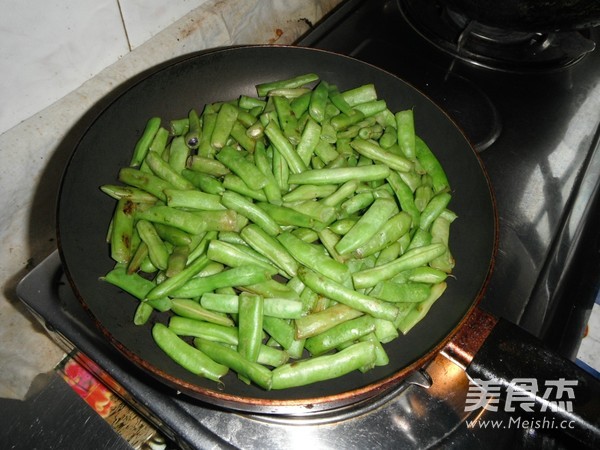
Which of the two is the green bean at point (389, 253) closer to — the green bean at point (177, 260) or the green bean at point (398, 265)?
Answer: the green bean at point (398, 265)

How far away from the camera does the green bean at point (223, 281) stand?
1225 millimetres

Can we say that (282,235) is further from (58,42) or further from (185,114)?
(58,42)

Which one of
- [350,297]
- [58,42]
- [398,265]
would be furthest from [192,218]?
[58,42]

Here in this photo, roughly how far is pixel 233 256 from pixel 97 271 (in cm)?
38

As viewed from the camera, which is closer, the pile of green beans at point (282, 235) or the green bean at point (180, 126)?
the pile of green beans at point (282, 235)

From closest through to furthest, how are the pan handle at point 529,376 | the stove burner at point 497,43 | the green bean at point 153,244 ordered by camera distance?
the pan handle at point 529,376
the green bean at point 153,244
the stove burner at point 497,43

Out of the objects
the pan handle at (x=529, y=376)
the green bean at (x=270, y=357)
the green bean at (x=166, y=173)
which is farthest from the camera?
Result: the green bean at (x=166, y=173)

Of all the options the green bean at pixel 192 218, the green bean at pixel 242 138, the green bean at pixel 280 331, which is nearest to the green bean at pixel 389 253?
the green bean at pixel 280 331

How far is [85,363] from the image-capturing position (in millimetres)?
1635

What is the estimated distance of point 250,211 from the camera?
52.4 inches

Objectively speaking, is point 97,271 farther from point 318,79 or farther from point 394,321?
point 318,79

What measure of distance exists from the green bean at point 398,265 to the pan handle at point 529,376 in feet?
0.64

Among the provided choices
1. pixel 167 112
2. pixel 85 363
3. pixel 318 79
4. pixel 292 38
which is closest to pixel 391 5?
pixel 292 38

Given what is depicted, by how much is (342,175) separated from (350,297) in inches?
15.4
